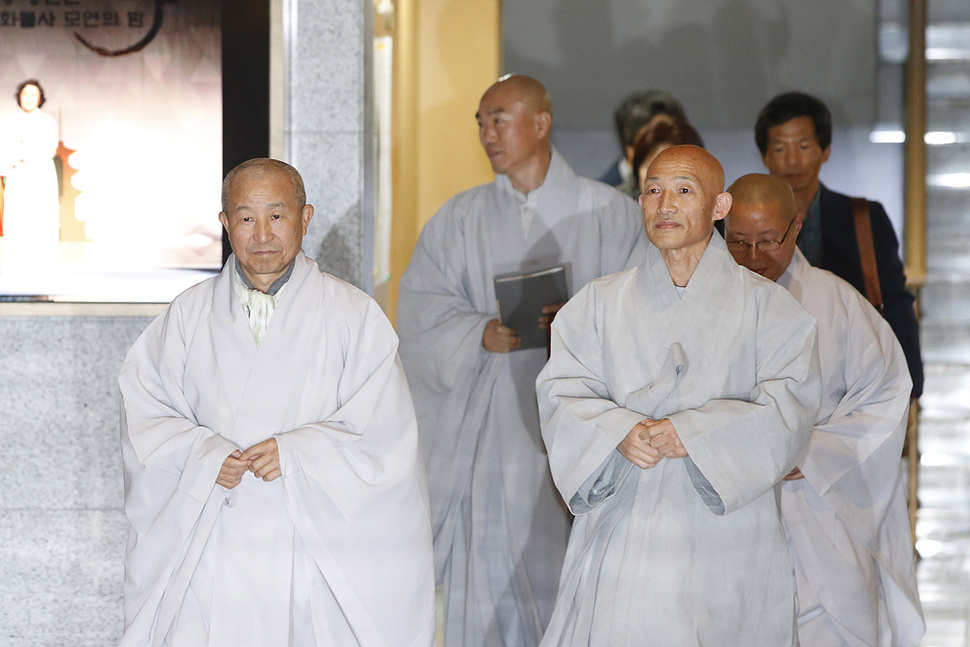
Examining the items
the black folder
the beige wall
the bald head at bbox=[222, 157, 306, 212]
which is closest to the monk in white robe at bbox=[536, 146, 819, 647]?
the bald head at bbox=[222, 157, 306, 212]

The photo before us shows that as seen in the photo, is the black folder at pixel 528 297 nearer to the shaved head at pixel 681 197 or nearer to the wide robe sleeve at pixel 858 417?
the wide robe sleeve at pixel 858 417

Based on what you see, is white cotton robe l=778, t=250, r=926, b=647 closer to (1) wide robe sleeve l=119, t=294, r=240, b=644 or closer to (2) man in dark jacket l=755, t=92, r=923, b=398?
(2) man in dark jacket l=755, t=92, r=923, b=398

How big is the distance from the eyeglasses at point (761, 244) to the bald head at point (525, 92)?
93cm

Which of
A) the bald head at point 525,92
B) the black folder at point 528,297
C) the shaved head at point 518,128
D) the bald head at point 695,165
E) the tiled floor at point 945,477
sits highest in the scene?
the bald head at point 525,92

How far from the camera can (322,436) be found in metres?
3.08

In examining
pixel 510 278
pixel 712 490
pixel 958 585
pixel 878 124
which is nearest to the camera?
pixel 712 490

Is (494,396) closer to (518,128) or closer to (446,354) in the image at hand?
(446,354)

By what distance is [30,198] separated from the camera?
4402mm

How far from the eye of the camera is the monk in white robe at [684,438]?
3.04m

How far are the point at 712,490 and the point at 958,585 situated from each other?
306 cm

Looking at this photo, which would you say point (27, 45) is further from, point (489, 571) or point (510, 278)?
point (489, 571)

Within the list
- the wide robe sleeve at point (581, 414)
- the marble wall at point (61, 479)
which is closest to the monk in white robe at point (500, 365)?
the marble wall at point (61, 479)

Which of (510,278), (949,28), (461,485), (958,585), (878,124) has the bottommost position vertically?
(958,585)

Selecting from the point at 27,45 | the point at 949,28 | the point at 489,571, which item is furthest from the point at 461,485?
the point at 949,28
